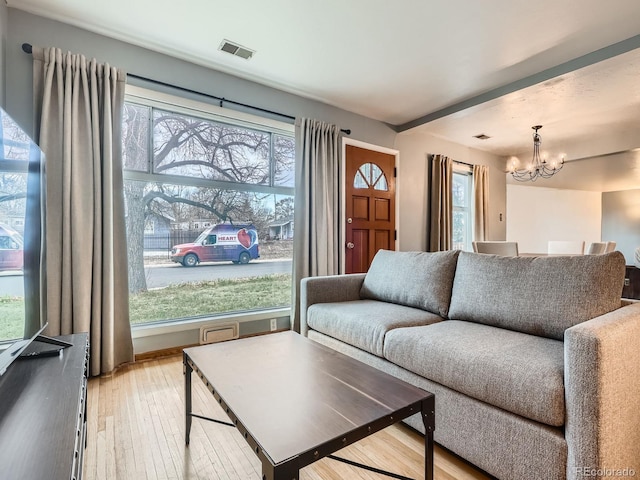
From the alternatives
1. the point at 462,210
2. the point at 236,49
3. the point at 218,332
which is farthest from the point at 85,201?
the point at 462,210

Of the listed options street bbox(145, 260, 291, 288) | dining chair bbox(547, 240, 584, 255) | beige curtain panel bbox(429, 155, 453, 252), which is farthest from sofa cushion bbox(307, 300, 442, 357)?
dining chair bbox(547, 240, 584, 255)

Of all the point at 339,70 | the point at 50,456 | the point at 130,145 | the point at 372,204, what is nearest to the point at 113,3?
the point at 130,145

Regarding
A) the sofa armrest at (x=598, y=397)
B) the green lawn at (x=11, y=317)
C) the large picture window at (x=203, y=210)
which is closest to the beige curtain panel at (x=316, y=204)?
the large picture window at (x=203, y=210)

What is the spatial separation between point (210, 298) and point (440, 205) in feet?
10.9

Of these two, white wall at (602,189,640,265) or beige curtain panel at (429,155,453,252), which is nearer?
beige curtain panel at (429,155,453,252)

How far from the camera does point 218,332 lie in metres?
2.89

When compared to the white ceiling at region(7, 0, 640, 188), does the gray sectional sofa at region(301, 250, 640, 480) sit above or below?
below

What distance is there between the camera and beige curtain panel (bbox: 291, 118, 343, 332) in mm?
3299

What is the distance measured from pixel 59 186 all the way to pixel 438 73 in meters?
3.24

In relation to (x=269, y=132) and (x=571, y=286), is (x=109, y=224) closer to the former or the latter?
(x=269, y=132)

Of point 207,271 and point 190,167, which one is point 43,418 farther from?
point 190,167

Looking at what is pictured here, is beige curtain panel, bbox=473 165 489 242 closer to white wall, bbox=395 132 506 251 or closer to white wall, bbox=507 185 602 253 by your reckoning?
white wall, bbox=395 132 506 251

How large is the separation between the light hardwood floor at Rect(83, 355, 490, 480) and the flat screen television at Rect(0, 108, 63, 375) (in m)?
0.55

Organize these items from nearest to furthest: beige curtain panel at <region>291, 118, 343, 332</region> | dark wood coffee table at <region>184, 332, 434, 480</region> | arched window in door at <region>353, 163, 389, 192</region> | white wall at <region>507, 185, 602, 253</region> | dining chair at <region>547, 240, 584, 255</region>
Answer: dark wood coffee table at <region>184, 332, 434, 480</region> → beige curtain panel at <region>291, 118, 343, 332</region> → arched window in door at <region>353, 163, 389, 192</region> → dining chair at <region>547, 240, 584, 255</region> → white wall at <region>507, 185, 602, 253</region>
